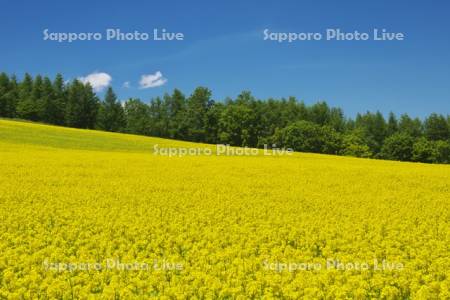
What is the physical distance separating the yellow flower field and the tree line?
68.8 metres

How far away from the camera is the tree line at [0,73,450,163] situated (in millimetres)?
90188

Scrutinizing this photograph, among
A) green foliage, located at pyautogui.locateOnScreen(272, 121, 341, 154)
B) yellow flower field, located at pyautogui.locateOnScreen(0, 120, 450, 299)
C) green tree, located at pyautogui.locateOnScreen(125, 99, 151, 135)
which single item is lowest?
yellow flower field, located at pyautogui.locateOnScreen(0, 120, 450, 299)

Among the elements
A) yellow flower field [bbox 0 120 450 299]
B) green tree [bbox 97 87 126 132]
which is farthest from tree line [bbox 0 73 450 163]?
yellow flower field [bbox 0 120 450 299]

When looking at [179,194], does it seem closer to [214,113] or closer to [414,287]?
[414,287]

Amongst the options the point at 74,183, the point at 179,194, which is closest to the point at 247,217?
the point at 179,194

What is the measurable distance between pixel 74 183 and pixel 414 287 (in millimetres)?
15064

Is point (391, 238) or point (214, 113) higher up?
point (214, 113)

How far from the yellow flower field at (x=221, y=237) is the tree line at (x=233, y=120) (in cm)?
6879

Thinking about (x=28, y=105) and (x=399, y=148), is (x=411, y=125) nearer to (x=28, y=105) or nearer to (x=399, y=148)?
(x=399, y=148)

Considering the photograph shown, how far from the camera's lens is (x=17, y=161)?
2595 centimetres

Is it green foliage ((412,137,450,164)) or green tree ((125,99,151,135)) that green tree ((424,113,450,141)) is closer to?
green foliage ((412,137,450,164))

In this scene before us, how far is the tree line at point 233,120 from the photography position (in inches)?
3551

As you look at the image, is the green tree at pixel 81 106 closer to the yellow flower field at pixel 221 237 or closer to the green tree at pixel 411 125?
the green tree at pixel 411 125

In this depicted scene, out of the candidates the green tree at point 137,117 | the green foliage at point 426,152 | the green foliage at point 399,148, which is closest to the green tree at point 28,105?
the green tree at point 137,117
